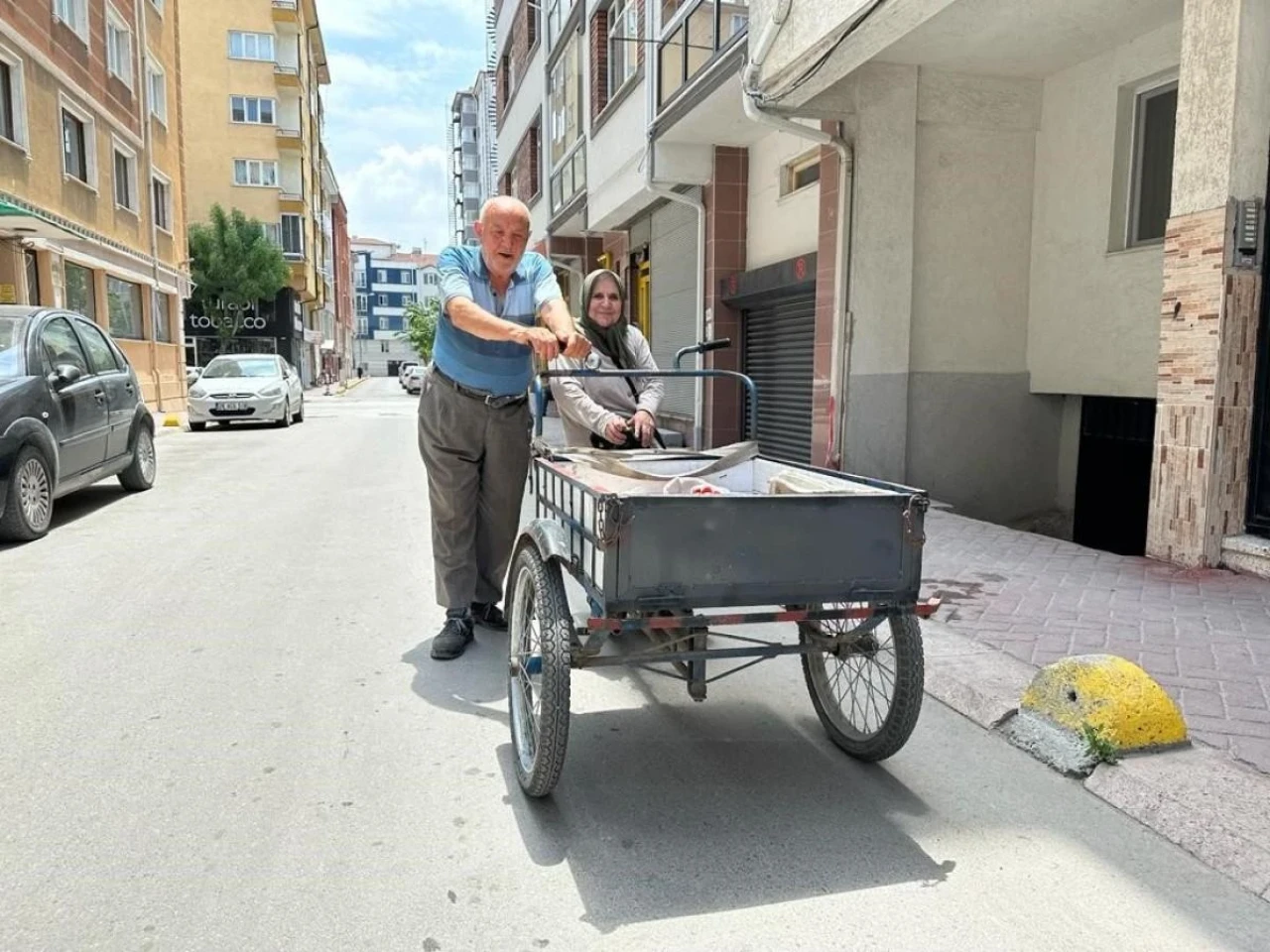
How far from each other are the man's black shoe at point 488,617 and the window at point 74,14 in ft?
65.5

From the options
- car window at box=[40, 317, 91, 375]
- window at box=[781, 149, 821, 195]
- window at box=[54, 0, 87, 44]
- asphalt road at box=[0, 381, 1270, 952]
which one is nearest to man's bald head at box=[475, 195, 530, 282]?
asphalt road at box=[0, 381, 1270, 952]

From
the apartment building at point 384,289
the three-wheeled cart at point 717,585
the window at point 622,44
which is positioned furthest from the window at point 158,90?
the apartment building at point 384,289

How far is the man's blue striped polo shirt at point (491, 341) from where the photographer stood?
425cm

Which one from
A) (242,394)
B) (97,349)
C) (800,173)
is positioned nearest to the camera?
(97,349)

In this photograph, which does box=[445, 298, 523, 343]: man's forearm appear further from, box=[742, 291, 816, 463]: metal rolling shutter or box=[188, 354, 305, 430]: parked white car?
box=[188, 354, 305, 430]: parked white car

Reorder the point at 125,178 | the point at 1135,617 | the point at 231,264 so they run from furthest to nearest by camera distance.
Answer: the point at 231,264 < the point at 125,178 < the point at 1135,617

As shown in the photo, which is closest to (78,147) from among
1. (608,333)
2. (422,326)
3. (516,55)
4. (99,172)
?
(99,172)

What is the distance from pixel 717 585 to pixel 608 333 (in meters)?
2.35

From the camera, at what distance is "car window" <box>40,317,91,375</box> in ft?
26.0

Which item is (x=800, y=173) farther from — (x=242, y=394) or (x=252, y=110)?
(x=252, y=110)

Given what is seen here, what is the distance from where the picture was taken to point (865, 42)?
784cm

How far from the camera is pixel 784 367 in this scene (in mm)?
12094

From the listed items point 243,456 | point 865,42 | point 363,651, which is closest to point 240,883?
point 363,651

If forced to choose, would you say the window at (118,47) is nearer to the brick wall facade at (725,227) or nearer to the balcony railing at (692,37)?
the balcony railing at (692,37)
